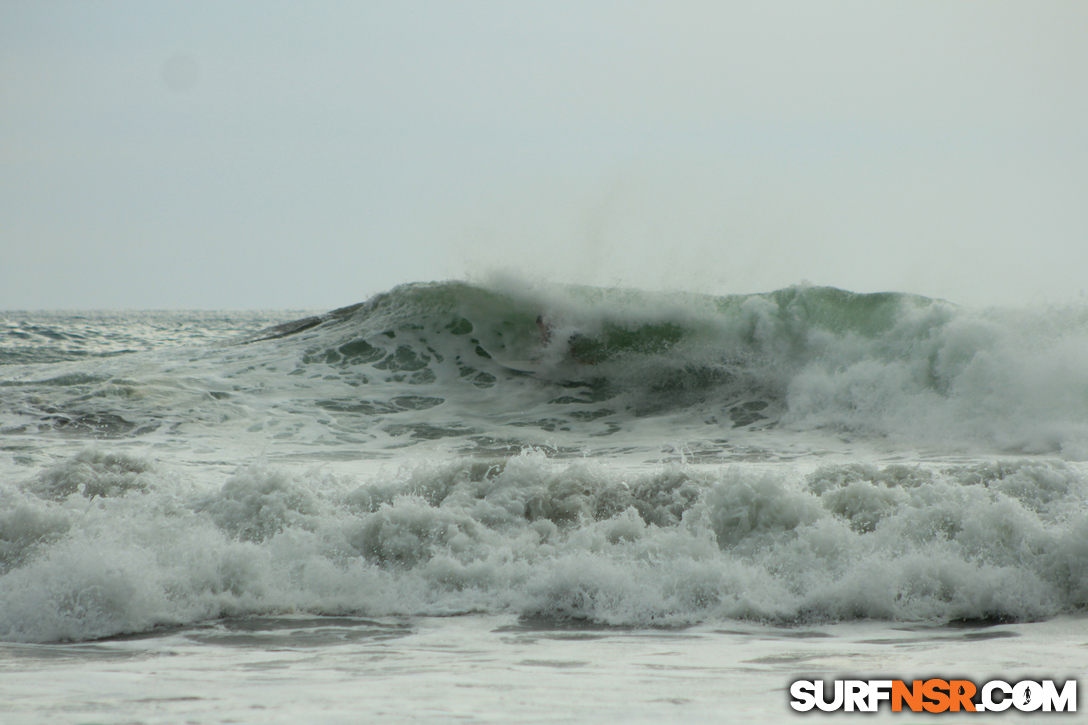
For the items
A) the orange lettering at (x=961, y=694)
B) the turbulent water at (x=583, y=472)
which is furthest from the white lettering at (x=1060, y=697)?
the turbulent water at (x=583, y=472)

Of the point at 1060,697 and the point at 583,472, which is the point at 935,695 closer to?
the point at 1060,697

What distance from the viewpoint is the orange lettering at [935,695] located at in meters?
2.57

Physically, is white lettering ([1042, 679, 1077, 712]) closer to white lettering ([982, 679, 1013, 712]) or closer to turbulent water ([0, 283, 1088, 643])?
white lettering ([982, 679, 1013, 712])

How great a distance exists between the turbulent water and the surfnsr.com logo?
1.19m

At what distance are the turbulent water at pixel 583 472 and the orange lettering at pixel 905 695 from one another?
1.21m

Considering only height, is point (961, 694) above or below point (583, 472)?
→ below

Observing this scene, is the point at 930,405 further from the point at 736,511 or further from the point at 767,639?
the point at 767,639

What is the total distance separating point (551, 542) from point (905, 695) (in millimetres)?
2567

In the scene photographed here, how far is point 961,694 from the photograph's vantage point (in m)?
2.72

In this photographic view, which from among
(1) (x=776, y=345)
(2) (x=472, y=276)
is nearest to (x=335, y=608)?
(1) (x=776, y=345)

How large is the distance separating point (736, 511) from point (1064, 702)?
2451mm

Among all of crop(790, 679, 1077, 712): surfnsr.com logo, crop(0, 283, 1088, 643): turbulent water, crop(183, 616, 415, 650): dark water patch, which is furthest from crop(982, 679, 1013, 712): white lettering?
crop(183, 616, 415, 650): dark water patch

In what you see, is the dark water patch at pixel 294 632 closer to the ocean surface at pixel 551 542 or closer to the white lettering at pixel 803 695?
the ocean surface at pixel 551 542

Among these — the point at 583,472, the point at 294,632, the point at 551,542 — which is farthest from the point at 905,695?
the point at 583,472
